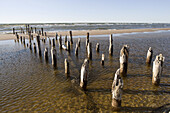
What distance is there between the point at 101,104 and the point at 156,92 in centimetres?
381

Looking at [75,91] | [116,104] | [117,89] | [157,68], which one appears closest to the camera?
[117,89]

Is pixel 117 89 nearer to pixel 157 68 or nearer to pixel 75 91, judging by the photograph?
pixel 75 91

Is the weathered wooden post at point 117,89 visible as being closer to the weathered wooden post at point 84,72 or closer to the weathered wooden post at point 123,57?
the weathered wooden post at point 84,72

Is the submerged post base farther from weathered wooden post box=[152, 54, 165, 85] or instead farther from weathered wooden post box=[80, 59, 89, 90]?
weathered wooden post box=[152, 54, 165, 85]

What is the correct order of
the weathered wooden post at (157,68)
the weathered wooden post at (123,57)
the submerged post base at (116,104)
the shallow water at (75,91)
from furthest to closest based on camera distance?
the weathered wooden post at (123,57) < the weathered wooden post at (157,68) < the shallow water at (75,91) < the submerged post base at (116,104)

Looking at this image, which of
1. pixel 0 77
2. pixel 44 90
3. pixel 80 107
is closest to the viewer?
pixel 80 107

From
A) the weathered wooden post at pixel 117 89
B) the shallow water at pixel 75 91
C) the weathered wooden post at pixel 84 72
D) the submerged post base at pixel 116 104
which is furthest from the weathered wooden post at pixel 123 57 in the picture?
the submerged post base at pixel 116 104

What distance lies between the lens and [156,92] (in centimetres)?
800

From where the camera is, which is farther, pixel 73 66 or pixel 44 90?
pixel 73 66

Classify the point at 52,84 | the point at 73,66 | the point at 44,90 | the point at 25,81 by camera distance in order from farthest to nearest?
1. the point at 73,66
2. the point at 25,81
3. the point at 52,84
4. the point at 44,90

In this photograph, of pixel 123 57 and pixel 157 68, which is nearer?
pixel 157 68

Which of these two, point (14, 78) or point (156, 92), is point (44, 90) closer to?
point (14, 78)

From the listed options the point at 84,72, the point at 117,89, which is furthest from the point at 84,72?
the point at 117,89

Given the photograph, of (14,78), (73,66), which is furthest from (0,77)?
(73,66)
